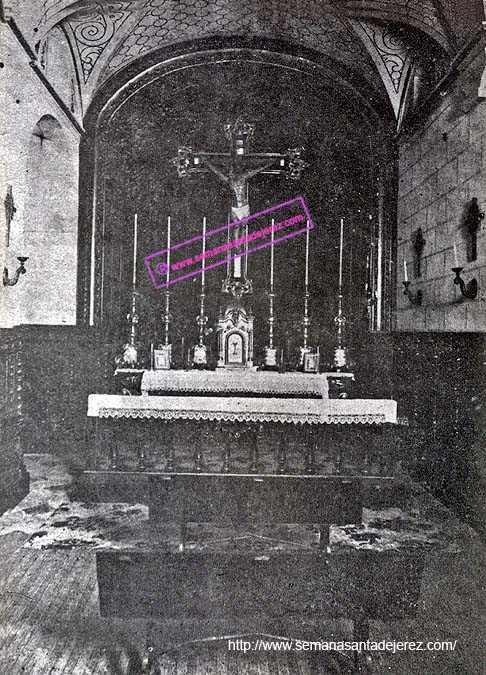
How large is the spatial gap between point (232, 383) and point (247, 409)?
63 cm

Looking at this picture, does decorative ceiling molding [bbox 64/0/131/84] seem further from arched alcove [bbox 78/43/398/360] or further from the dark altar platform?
the dark altar platform

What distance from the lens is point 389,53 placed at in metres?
6.48

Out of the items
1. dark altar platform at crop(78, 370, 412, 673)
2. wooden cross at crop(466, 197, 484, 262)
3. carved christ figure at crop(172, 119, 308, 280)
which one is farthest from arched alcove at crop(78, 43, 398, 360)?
wooden cross at crop(466, 197, 484, 262)

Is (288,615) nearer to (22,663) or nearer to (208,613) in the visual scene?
(208,613)

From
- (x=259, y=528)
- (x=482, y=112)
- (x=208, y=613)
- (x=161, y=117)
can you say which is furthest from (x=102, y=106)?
(x=208, y=613)

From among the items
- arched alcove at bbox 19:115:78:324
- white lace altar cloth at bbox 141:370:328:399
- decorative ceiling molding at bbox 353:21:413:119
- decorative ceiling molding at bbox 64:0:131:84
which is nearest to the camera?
white lace altar cloth at bbox 141:370:328:399

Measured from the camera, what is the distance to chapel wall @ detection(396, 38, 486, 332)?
16.4 feet

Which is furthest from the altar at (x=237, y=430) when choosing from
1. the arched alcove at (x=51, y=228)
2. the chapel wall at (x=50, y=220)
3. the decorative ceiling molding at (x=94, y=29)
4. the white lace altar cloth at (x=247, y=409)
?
the decorative ceiling molding at (x=94, y=29)

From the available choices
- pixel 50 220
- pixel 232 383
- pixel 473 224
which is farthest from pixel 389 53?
pixel 50 220

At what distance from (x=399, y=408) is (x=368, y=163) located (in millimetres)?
2892

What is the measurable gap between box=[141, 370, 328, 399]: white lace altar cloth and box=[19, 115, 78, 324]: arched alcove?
1918 mm

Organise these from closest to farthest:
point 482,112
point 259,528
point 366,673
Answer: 1. point 366,673
2. point 259,528
3. point 482,112

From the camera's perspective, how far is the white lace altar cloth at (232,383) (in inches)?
221

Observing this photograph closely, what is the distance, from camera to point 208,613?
11.0 feet
